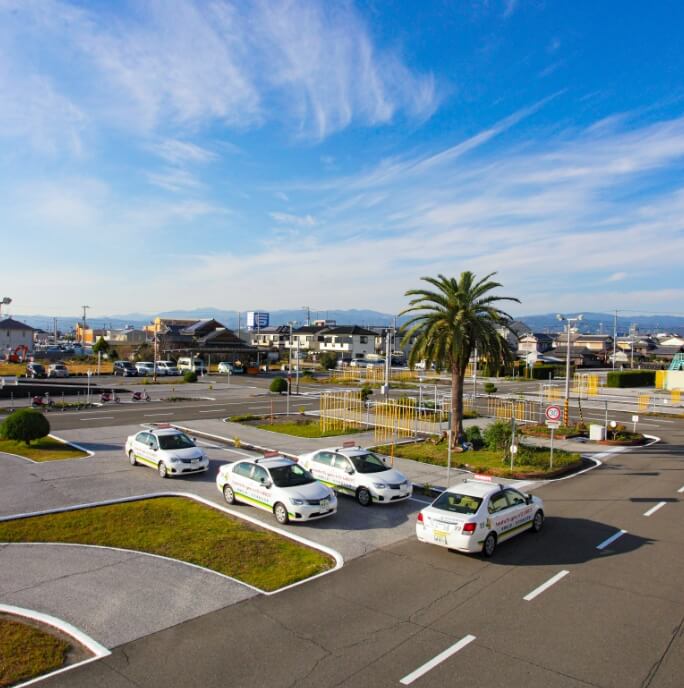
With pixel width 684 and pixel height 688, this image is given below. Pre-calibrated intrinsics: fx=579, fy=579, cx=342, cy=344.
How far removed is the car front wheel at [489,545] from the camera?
1245cm

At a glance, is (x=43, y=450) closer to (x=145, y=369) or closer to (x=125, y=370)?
(x=125, y=370)

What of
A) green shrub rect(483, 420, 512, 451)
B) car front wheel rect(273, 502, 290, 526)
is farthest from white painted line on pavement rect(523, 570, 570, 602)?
green shrub rect(483, 420, 512, 451)

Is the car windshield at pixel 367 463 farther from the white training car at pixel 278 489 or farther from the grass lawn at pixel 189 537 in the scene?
the grass lawn at pixel 189 537

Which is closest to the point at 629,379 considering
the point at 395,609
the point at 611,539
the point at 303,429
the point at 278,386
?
the point at 278,386

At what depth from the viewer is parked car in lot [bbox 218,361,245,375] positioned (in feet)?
233

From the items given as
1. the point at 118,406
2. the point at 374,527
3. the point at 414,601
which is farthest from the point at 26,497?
the point at 118,406

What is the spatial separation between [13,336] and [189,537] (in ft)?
338

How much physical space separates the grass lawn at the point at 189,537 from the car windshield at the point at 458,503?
2860 mm

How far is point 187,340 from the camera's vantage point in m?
89.0

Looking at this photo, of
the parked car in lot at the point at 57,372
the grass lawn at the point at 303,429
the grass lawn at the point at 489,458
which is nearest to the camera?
the grass lawn at the point at 489,458

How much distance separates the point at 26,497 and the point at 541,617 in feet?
46.2

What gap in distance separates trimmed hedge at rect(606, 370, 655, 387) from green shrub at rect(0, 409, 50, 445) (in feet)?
200

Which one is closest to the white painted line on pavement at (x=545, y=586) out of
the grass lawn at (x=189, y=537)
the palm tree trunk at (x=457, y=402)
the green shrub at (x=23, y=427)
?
the grass lawn at (x=189, y=537)

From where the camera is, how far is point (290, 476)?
615 inches
